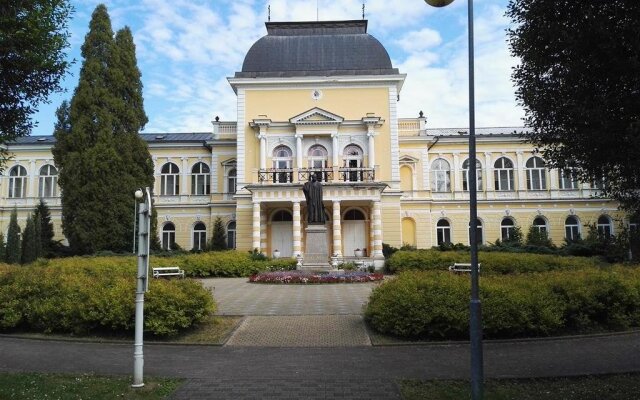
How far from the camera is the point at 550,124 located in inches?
298

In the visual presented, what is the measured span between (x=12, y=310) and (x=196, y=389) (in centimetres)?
630

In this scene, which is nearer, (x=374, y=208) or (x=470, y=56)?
(x=470, y=56)

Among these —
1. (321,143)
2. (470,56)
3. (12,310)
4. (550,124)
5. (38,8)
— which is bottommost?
(12,310)

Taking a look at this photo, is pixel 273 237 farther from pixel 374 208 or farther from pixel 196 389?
pixel 196 389

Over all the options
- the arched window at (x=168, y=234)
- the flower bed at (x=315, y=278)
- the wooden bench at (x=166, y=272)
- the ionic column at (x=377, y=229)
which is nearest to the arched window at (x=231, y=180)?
the arched window at (x=168, y=234)

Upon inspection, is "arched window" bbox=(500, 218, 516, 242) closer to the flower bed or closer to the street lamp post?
the flower bed

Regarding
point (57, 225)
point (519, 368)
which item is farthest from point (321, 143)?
point (519, 368)

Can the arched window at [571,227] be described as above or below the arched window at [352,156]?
below

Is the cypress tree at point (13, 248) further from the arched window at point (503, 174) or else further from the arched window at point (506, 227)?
the arched window at point (503, 174)

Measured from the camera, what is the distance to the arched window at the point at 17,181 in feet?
149

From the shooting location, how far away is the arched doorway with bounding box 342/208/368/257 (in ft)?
125

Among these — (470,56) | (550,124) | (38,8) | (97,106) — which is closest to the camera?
(470,56)

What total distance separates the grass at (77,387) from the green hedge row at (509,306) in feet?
15.2

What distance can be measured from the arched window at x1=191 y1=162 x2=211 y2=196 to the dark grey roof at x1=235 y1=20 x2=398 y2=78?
950 cm
